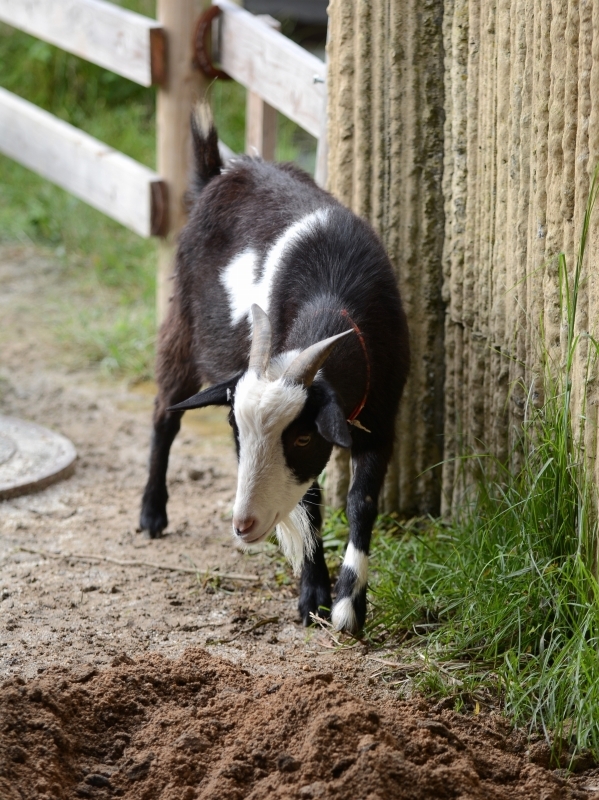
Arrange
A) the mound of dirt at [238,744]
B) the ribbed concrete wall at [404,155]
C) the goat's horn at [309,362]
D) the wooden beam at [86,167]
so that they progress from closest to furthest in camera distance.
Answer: the mound of dirt at [238,744] → the goat's horn at [309,362] → the ribbed concrete wall at [404,155] → the wooden beam at [86,167]

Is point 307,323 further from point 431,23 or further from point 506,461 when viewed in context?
point 431,23

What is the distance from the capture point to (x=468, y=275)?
354cm

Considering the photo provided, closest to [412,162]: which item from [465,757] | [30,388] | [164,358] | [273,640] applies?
[164,358]

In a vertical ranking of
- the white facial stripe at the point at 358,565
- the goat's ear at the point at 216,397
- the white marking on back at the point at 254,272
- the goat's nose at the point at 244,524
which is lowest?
the white facial stripe at the point at 358,565

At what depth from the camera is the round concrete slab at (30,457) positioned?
420 cm

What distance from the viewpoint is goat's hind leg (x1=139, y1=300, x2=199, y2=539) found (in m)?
3.92

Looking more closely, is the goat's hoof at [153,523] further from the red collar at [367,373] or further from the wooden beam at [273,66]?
the wooden beam at [273,66]

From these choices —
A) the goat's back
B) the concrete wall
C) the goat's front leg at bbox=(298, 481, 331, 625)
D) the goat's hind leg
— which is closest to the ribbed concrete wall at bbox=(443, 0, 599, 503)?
the concrete wall

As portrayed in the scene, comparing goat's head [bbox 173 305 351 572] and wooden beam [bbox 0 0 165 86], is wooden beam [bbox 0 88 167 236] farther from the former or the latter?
goat's head [bbox 173 305 351 572]

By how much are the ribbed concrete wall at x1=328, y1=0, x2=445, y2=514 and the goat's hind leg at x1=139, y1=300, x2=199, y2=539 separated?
0.78 m

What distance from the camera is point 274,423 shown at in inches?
110

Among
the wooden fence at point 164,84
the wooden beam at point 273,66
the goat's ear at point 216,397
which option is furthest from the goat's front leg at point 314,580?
the wooden beam at point 273,66

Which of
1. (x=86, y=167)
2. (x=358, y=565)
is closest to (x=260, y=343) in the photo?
(x=358, y=565)

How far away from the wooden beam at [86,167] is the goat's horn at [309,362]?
2813 mm
